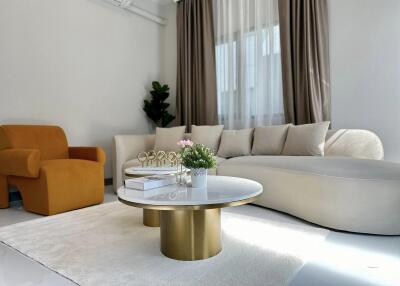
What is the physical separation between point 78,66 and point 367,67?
3620mm

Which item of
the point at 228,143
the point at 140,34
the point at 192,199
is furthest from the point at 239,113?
the point at 192,199

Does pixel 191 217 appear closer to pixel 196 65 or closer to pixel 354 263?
pixel 354 263

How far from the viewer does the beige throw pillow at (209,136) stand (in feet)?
12.2

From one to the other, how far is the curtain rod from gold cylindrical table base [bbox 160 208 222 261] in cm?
375

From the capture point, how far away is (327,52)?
132 inches

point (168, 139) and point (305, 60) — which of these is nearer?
point (305, 60)

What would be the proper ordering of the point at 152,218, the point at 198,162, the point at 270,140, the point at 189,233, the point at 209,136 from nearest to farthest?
the point at 189,233 → the point at 198,162 → the point at 152,218 → the point at 270,140 → the point at 209,136

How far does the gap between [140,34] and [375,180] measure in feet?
13.5

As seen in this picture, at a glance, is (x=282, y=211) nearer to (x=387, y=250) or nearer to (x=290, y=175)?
(x=290, y=175)

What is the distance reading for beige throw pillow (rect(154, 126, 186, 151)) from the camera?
3.83 metres

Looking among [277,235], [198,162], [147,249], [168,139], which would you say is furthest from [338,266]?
[168,139]

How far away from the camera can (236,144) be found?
349cm

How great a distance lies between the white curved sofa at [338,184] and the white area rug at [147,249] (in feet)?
0.54

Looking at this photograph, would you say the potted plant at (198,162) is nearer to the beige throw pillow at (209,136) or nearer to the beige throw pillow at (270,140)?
the beige throw pillow at (270,140)
